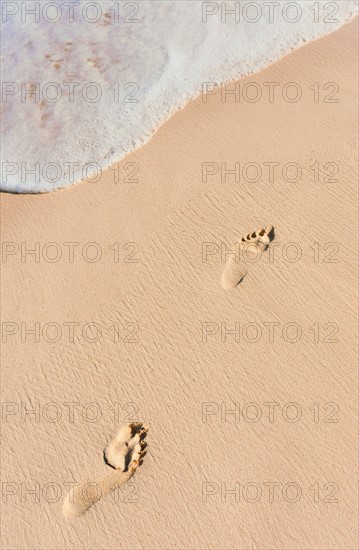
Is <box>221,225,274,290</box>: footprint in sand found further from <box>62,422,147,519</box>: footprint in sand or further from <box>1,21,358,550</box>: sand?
<box>62,422,147,519</box>: footprint in sand

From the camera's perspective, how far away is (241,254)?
14.0 ft

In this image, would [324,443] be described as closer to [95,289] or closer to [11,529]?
[95,289]

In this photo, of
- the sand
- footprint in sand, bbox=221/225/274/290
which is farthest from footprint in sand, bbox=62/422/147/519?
footprint in sand, bbox=221/225/274/290

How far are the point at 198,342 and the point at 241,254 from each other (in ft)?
3.08

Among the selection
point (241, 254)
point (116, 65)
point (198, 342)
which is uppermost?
point (116, 65)

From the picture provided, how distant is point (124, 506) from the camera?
3736mm

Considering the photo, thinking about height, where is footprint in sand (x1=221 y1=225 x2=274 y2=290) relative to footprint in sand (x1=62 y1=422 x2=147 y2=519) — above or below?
above

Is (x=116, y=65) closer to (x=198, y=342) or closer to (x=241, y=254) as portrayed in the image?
(x=241, y=254)

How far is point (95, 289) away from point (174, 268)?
790 millimetres

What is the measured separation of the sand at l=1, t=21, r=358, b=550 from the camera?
12.2ft

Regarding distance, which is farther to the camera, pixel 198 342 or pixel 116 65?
pixel 116 65

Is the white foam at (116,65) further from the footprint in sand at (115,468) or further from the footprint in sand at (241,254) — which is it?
the footprint in sand at (115,468)

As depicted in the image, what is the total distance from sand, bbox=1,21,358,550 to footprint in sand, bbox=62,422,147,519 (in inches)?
2.3

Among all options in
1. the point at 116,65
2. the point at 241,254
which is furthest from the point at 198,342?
the point at 116,65
